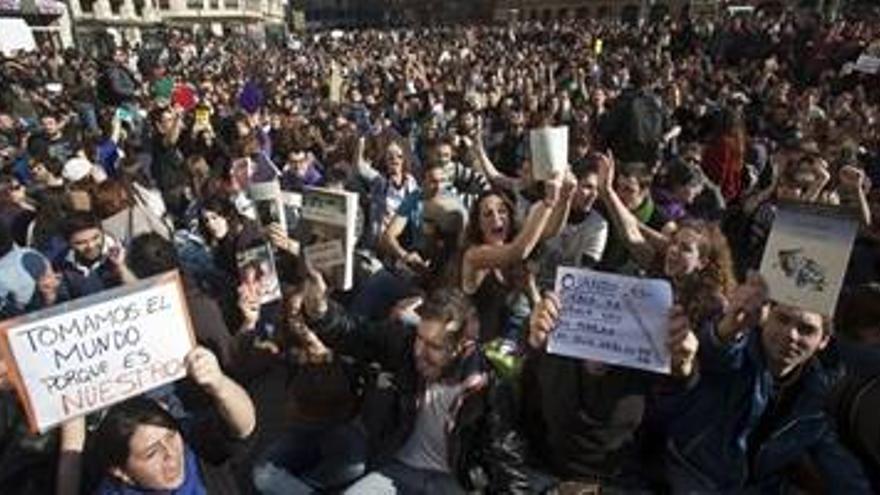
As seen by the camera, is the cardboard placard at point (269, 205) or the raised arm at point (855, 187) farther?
the raised arm at point (855, 187)

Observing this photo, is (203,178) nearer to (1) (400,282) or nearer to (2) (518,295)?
(1) (400,282)

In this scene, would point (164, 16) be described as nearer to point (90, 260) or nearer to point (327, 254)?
point (90, 260)

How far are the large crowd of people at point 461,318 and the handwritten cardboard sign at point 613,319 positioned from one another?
6cm

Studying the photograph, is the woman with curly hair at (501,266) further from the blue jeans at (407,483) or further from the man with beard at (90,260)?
the man with beard at (90,260)

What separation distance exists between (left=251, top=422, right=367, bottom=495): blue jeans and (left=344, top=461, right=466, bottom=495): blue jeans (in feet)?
0.66

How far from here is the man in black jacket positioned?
146 inches

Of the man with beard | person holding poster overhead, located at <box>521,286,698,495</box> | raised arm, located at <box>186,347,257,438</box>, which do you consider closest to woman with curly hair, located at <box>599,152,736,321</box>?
person holding poster overhead, located at <box>521,286,698,495</box>

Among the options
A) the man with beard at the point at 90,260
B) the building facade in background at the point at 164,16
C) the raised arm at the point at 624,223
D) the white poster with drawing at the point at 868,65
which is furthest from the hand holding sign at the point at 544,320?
the building facade in background at the point at 164,16

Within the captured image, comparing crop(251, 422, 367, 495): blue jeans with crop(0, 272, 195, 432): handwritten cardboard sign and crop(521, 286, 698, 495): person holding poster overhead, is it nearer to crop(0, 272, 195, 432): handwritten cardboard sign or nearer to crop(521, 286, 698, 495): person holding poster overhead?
crop(521, 286, 698, 495): person holding poster overhead

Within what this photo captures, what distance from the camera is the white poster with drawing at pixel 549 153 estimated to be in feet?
15.8

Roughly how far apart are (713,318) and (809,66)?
14.1 m

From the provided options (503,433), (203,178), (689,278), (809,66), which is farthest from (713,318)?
(809,66)

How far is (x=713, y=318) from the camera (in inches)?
150

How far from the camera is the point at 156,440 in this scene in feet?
10.3
